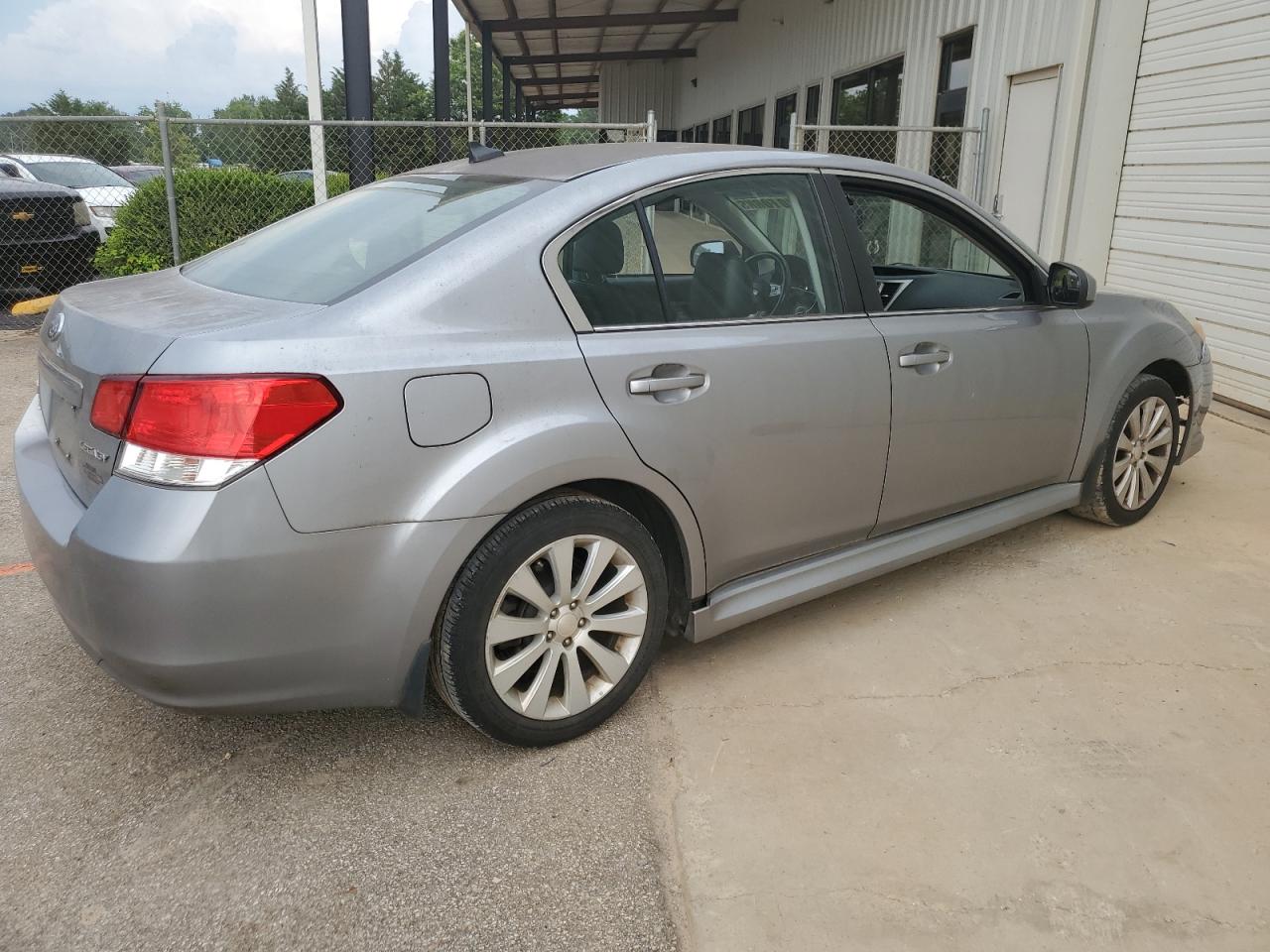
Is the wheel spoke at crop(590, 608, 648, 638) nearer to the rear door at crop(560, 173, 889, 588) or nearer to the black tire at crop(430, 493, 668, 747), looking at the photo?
the black tire at crop(430, 493, 668, 747)

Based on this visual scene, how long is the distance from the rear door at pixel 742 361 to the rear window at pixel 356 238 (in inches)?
13.7

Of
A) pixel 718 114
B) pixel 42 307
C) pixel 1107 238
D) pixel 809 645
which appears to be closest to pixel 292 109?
pixel 718 114

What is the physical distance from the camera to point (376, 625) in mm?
2328

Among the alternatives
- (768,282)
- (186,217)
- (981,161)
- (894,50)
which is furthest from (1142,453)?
(894,50)

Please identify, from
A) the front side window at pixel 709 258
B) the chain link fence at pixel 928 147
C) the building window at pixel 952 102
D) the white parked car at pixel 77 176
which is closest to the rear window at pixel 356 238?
the front side window at pixel 709 258

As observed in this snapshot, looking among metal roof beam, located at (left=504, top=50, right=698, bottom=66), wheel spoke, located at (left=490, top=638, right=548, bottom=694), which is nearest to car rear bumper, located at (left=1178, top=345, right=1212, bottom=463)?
wheel spoke, located at (left=490, top=638, right=548, bottom=694)

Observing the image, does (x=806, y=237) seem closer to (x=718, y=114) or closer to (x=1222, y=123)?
(x=1222, y=123)

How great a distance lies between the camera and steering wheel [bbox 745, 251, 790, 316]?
10.00 feet

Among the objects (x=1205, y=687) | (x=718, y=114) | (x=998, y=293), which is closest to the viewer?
(x=1205, y=687)

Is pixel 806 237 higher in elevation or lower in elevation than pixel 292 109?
lower

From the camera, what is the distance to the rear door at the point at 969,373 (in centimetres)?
329

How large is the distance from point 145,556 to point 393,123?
19.9 feet

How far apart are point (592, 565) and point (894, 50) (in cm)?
1098

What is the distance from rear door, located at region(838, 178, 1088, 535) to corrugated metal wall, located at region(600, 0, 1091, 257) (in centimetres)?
530
